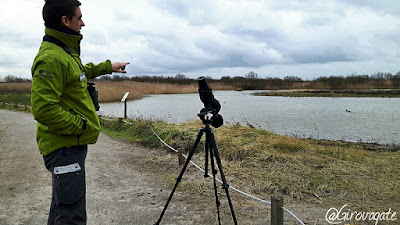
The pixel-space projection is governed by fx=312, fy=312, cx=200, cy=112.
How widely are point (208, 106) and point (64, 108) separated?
3.95 ft

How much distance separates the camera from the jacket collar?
1999 mm

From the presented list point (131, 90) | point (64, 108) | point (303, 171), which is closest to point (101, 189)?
point (64, 108)

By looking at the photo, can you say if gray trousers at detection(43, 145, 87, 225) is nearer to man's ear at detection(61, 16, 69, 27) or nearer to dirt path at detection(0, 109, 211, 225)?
man's ear at detection(61, 16, 69, 27)

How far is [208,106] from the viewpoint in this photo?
2750mm

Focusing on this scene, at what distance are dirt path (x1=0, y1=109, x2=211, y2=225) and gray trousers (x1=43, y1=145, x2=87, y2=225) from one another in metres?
1.39

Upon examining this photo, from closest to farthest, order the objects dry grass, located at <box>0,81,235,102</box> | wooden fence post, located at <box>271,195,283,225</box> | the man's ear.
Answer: the man's ear → wooden fence post, located at <box>271,195,283,225</box> → dry grass, located at <box>0,81,235,102</box>

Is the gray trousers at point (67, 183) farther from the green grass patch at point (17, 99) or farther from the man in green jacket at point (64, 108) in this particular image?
the green grass patch at point (17, 99)

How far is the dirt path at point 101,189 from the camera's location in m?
3.44

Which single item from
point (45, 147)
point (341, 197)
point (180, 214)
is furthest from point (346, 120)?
point (45, 147)

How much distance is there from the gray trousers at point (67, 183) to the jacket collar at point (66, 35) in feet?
2.30

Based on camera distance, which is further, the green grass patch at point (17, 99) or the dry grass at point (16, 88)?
the dry grass at point (16, 88)

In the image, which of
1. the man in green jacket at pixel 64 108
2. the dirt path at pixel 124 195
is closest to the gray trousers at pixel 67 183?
the man in green jacket at pixel 64 108

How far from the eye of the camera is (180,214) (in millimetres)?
3512

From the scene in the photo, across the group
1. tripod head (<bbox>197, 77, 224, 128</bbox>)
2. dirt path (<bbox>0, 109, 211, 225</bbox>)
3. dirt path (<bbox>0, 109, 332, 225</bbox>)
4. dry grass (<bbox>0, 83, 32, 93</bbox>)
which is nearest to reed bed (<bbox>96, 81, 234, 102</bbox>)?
→ dry grass (<bbox>0, 83, 32, 93</bbox>)
